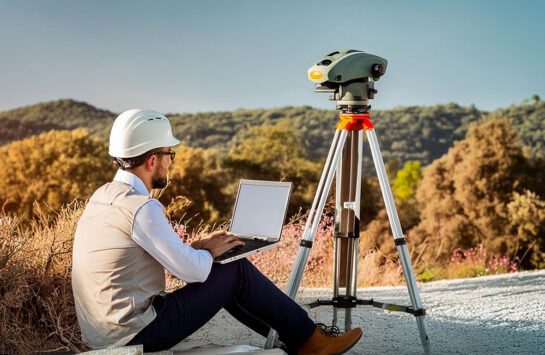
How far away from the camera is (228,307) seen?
2914mm

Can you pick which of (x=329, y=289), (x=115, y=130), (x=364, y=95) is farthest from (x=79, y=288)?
(x=329, y=289)

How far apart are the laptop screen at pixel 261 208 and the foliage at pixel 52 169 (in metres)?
16.5

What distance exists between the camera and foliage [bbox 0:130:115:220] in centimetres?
1897

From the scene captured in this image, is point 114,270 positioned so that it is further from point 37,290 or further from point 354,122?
point 37,290

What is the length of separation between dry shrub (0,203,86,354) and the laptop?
1358mm

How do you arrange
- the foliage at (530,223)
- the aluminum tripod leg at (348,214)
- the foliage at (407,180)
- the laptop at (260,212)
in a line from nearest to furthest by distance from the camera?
the laptop at (260,212) < the aluminum tripod leg at (348,214) < the foliage at (530,223) < the foliage at (407,180)

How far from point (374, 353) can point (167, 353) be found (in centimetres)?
171

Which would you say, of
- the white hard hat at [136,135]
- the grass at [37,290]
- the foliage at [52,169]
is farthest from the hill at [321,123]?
the white hard hat at [136,135]

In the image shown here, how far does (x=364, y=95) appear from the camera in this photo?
3.45m

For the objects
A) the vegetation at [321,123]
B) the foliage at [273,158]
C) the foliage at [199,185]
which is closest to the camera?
the foliage at [199,185]

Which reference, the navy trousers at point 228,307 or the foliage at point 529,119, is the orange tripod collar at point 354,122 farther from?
the foliage at point 529,119

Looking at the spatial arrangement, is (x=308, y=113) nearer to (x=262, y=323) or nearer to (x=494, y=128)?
(x=494, y=128)

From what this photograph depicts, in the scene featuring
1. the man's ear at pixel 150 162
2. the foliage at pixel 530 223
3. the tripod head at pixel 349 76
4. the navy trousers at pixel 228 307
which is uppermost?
the tripod head at pixel 349 76

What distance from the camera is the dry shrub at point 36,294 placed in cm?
369
